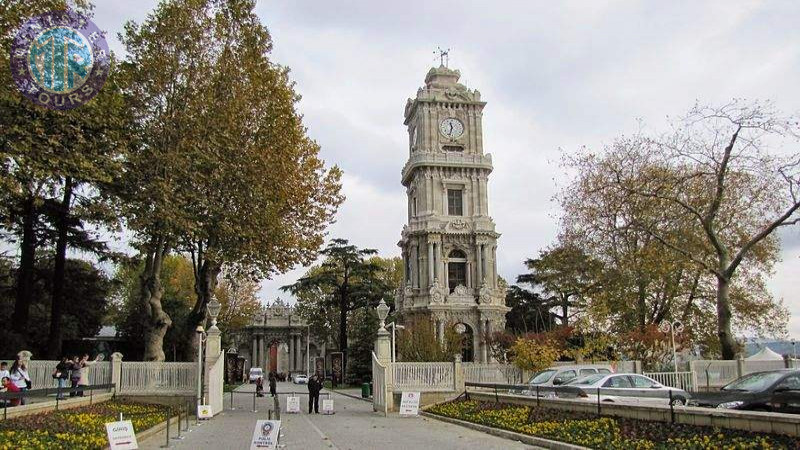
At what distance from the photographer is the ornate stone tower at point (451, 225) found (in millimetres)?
63219

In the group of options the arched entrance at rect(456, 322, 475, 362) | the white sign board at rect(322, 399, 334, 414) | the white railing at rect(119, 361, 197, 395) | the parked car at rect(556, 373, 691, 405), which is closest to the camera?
the parked car at rect(556, 373, 691, 405)

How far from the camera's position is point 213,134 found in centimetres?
2886

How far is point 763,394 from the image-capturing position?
663 inches

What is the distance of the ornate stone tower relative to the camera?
207 ft

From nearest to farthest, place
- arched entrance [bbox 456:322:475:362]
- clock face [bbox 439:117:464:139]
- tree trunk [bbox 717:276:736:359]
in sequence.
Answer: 1. tree trunk [bbox 717:276:736:359]
2. arched entrance [bbox 456:322:475:362]
3. clock face [bbox 439:117:464:139]

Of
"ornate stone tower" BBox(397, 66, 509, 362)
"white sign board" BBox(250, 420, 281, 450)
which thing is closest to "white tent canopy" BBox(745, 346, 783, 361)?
"ornate stone tower" BBox(397, 66, 509, 362)

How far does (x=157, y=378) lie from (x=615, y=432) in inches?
730

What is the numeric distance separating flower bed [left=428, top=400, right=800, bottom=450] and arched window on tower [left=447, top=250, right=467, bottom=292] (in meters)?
43.1

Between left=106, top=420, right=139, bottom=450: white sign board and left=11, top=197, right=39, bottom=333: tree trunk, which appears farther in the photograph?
left=11, top=197, right=39, bottom=333: tree trunk

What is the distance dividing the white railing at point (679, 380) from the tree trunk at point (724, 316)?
170 inches

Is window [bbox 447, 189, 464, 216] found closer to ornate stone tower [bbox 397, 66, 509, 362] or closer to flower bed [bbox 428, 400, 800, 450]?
ornate stone tower [bbox 397, 66, 509, 362]

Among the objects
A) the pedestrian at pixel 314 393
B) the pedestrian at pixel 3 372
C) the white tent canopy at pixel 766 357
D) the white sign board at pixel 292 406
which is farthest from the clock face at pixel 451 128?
the pedestrian at pixel 3 372

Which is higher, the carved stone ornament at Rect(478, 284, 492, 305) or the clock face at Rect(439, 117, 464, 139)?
the clock face at Rect(439, 117, 464, 139)

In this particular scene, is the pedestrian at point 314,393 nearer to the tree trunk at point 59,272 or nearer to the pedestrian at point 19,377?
the pedestrian at point 19,377
